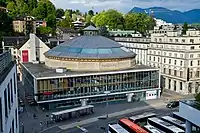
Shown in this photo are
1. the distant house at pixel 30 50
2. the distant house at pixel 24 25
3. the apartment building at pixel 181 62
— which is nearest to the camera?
the apartment building at pixel 181 62

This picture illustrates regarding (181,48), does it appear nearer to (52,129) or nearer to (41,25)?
(52,129)

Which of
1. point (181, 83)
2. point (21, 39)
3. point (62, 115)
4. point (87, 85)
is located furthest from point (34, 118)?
point (21, 39)

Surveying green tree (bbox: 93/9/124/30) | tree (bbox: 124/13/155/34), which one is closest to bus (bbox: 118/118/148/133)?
green tree (bbox: 93/9/124/30)

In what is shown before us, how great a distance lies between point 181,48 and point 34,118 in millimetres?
45026

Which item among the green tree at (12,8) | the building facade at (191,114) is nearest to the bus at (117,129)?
the building facade at (191,114)

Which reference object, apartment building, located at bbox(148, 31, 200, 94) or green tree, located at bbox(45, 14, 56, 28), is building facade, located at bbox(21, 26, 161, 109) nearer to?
apartment building, located at bbox(148, 31, 200, 94)

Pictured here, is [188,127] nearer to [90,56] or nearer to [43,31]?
[90,56]

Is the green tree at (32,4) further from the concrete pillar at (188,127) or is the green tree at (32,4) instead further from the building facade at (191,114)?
the concrete pillar at (188,127)

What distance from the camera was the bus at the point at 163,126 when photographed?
4401 cm

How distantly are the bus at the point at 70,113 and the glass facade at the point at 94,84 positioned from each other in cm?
635

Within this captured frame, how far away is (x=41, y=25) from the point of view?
162 m

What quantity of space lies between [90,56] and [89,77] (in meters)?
8.38

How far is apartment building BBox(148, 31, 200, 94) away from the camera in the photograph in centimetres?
8081

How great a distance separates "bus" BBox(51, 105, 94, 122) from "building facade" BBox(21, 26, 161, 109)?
5.99 metres
